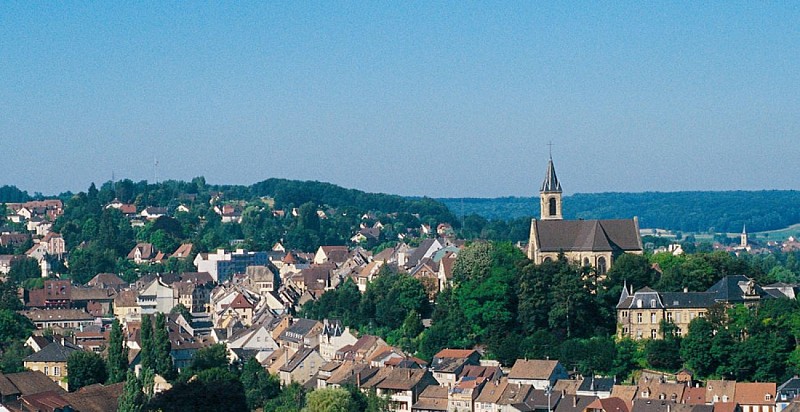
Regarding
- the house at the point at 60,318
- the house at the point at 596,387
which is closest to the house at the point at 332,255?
the house at the point at 60,318

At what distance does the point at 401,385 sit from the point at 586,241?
13.5 m

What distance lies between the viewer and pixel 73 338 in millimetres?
76125

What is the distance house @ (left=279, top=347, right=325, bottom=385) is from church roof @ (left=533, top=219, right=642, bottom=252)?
12.5 metres

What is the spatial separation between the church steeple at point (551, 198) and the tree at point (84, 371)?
24.6 m

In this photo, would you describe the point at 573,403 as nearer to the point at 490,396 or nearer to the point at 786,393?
the point at 490,396

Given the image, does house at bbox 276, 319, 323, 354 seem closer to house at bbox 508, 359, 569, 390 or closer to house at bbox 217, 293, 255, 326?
house at bbox 217, 293, 255, 326

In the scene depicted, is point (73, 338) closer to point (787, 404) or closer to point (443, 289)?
point (443, 289)

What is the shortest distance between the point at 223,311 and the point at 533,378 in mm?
36801

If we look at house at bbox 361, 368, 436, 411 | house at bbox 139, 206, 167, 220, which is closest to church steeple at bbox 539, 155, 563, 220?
house at bbox 361, 368, 436, 411

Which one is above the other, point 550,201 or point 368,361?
point 550,201

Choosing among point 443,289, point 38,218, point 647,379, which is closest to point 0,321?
point 443,289

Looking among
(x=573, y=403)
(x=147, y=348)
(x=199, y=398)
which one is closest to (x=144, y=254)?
(x=147, y=348)

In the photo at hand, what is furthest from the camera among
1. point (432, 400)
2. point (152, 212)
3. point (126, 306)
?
point (152, 212)

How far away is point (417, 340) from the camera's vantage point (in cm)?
6738
